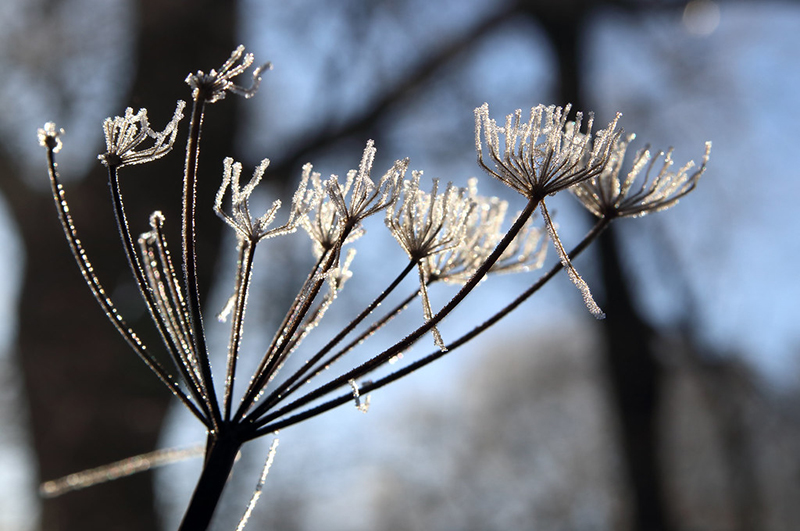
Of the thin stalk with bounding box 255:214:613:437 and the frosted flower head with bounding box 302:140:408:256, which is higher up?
the frosted flower head with bounding box 302:140:408:256

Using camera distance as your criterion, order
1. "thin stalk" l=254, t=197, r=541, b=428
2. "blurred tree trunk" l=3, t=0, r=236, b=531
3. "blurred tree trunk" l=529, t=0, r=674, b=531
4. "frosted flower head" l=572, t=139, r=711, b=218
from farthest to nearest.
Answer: "blurred tree trunk" l=529, t=0, r=674, b=531 < "blurred tree trunk" l=3, t=0, r=236, b=531 < "frosted flower head" l=572, t=139, r=711, b=218 < "thin stalk" l=254, t=197, r=541, b=428

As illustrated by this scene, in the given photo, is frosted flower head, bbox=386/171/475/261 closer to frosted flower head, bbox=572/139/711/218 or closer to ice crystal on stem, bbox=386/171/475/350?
ice crystal on stem, bbox=386/171/475/350

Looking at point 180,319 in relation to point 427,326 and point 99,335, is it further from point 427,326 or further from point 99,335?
point 99,335

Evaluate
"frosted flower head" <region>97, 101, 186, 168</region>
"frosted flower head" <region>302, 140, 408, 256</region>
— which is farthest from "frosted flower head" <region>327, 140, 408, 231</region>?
"frosted flower head" <region>97, 101, 186, 168</region>

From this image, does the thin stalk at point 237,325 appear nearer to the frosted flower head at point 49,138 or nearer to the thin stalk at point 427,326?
the thin stalk at point 427,326

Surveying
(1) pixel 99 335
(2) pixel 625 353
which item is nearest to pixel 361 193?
(1) pixel 99 335
